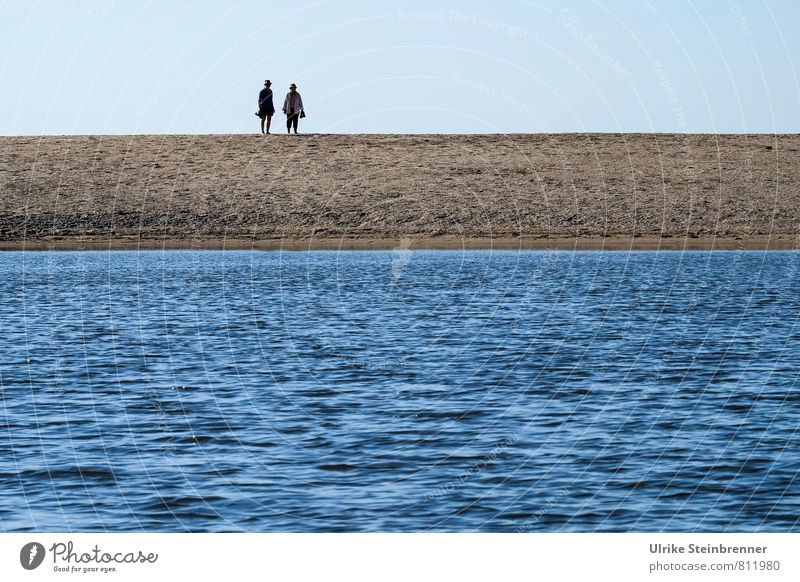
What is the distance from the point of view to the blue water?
15023 mm

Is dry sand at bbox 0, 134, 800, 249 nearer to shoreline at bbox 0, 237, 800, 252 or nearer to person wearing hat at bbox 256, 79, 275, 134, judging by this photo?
shoreline at bbox 0, 237, 800, 252

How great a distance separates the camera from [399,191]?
7094 cm

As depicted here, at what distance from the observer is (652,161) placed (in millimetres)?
79625

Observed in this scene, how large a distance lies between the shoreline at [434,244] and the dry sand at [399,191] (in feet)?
0.43

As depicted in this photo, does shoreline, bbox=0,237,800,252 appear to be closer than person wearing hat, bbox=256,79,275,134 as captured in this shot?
Yes

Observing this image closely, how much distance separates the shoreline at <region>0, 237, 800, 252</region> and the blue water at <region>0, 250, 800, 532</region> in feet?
66.5

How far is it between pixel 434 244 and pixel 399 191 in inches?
320
